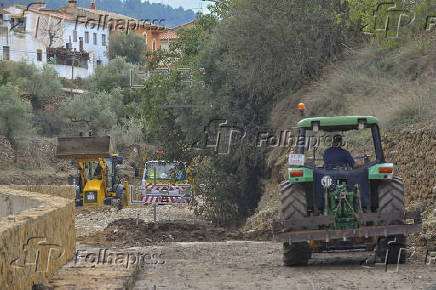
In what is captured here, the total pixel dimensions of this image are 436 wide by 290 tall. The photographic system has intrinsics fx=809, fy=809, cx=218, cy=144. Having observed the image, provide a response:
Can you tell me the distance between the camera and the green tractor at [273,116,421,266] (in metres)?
13.0

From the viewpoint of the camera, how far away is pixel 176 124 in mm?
31188

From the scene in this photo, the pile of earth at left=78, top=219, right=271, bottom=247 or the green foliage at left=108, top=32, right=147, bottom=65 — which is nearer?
A: the pile of earth at left=78, top=219, right=271, bottom=247

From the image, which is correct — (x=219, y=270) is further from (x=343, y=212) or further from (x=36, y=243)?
(x=36, y=243)

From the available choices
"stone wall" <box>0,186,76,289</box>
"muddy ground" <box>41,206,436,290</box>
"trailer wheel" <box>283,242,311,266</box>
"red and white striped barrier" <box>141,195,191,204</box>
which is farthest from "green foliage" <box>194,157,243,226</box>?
"trailer wheel" <box>283,242,311,266</box>

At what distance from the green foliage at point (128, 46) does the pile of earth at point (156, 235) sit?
74812 mm

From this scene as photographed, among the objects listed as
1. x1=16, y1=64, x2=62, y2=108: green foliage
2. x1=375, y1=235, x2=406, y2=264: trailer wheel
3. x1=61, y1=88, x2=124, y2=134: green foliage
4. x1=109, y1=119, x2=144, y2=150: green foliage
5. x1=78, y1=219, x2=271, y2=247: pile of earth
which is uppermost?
x1=375, y1=235, x2=406, y2=264: trailer wheel

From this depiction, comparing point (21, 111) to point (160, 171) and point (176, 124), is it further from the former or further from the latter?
point (176, 124)

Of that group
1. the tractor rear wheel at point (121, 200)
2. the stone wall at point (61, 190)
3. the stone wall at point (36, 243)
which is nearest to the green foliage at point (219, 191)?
the tractor rear wheel at point (121, 200)

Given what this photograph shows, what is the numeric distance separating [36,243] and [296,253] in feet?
15.5

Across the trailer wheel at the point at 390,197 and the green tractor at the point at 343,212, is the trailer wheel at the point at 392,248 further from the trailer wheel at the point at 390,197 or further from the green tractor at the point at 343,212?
the trailer wheel at the point at 390,197

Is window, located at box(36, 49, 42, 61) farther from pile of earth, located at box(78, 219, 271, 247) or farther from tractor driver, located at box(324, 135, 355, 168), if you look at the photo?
tractor driver, located at box(324, 135, 355, 168)

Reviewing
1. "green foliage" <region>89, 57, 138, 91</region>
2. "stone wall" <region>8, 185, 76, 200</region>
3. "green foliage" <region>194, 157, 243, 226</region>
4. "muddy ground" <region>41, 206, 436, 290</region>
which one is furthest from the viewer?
"green foliage" <region>89, 57, 138, 91</region>

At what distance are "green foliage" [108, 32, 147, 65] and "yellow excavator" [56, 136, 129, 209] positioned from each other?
62.3 metres

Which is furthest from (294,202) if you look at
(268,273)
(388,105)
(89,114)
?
(89,114)
